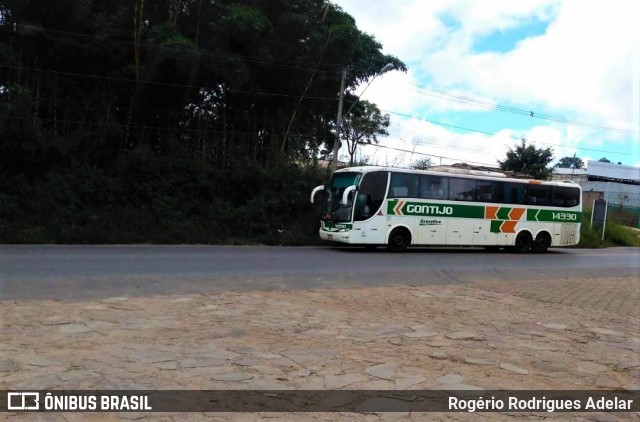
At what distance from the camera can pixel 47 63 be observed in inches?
797

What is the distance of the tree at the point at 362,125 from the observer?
97.1 ft

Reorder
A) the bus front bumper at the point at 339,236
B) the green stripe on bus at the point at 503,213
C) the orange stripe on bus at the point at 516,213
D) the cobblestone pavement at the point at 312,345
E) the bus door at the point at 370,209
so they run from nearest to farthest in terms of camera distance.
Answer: the cobblestone pavement at the point at 312,345 < the bus door at the point at 370,209 < the bus front bumper at the point at 339,236 < the green stripe on bus at the point at 503,213 < the orange stripe on bus at the point at 516,213

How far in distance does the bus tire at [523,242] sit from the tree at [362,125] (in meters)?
9.51

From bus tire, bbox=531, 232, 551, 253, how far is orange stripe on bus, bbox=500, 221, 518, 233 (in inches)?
56.7

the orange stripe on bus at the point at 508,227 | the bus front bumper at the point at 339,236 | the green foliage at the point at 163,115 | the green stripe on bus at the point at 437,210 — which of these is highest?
the green foliage at the point at 163,115

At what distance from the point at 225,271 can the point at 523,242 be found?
581 inches

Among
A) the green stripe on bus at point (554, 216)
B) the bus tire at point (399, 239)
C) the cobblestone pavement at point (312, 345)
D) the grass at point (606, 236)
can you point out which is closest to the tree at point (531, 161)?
the grass at point (606, 236)

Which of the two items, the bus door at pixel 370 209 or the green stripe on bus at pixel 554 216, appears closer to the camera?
the bus door at pixel 370 209

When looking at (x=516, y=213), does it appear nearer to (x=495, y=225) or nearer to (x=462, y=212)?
(x=495, y=225)

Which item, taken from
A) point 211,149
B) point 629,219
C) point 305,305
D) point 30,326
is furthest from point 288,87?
point 629,219

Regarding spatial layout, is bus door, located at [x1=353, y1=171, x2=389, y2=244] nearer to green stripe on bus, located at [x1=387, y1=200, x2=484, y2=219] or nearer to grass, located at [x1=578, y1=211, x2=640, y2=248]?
green stripe on bus, located at [x1=387, y1=200, x2=484, y2=219]

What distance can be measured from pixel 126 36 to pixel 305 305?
51.8 feet

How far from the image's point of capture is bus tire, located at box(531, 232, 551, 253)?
22.1 metres

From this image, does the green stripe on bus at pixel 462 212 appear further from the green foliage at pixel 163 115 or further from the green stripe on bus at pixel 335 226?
the green foliage at pixel 163 115
